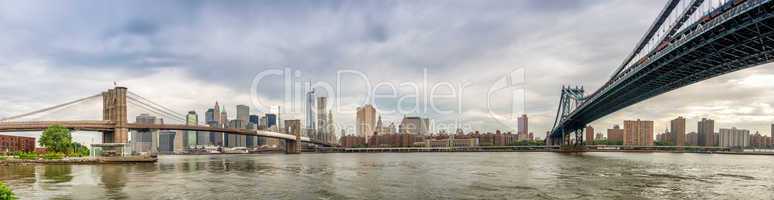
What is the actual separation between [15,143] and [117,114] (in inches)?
2442

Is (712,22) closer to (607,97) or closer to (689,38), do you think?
(689,38)

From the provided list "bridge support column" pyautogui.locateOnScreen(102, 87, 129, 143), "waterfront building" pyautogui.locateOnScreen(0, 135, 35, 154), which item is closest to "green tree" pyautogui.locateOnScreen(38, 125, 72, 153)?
"bridge support column" pyautogui.locateOnScreen(102, 87, 129, 143)

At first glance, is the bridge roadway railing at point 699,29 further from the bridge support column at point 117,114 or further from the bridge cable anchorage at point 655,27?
the bridge support column at point 117,114

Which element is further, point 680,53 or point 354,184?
point 680,53

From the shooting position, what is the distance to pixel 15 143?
121 meters

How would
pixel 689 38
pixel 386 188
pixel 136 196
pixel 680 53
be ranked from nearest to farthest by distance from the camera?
pixel 136 196 → pixel 386 188 → pixel 689 38 → pixel 680 53

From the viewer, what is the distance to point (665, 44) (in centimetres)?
4100

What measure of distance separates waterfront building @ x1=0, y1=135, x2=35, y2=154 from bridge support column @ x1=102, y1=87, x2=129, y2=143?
38356mm

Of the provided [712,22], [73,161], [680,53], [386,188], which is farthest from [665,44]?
[73,161]

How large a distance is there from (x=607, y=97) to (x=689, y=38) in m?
38.3

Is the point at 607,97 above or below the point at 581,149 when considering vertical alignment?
above

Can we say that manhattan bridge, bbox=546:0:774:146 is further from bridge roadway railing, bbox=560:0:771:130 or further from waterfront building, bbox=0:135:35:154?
waterfront building, bbox=0:135:35:154

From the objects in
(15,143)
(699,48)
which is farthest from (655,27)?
(15,143)

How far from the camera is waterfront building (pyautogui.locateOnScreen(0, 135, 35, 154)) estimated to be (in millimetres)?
112062
